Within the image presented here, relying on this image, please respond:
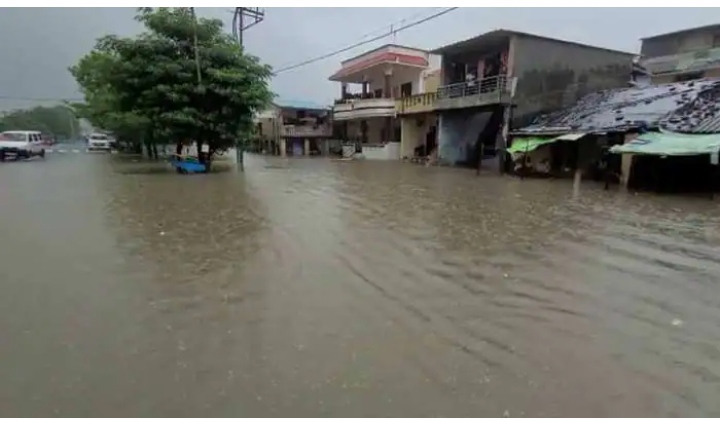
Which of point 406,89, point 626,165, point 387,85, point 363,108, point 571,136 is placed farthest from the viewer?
point 406,89

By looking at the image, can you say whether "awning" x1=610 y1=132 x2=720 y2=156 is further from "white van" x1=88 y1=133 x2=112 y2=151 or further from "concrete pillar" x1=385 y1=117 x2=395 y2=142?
"white van" x1=88 y1=133 x2=112 y2=151

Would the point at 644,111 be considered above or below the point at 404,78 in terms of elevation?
below

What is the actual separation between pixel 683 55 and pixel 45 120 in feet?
299

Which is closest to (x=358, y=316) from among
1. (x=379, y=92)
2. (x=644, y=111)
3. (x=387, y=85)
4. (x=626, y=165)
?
(x=626, y=165)

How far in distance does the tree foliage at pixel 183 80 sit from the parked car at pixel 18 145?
418 inches

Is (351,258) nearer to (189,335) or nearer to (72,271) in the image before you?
(189,335)

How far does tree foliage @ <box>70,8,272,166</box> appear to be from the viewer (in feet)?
53.2

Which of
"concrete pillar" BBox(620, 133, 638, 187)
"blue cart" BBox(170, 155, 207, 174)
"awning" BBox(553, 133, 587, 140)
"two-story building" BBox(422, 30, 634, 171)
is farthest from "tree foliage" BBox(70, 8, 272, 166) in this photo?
"concrete pillar" BBox(620, 133, 638, 187)

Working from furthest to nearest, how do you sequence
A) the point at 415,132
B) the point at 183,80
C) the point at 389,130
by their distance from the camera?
the point at 389,130
the point at 415,132
the point at 183,80

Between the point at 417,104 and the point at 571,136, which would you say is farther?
the point at 417,104

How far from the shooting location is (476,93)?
805 inches

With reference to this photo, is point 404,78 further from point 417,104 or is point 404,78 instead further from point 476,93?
A: point 476,93

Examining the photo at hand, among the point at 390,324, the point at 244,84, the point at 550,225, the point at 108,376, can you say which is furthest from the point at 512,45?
the point at 108,376

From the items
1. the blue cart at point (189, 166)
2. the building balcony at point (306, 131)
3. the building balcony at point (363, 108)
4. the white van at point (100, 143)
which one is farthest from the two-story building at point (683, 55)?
the white van at point (100, 143)
